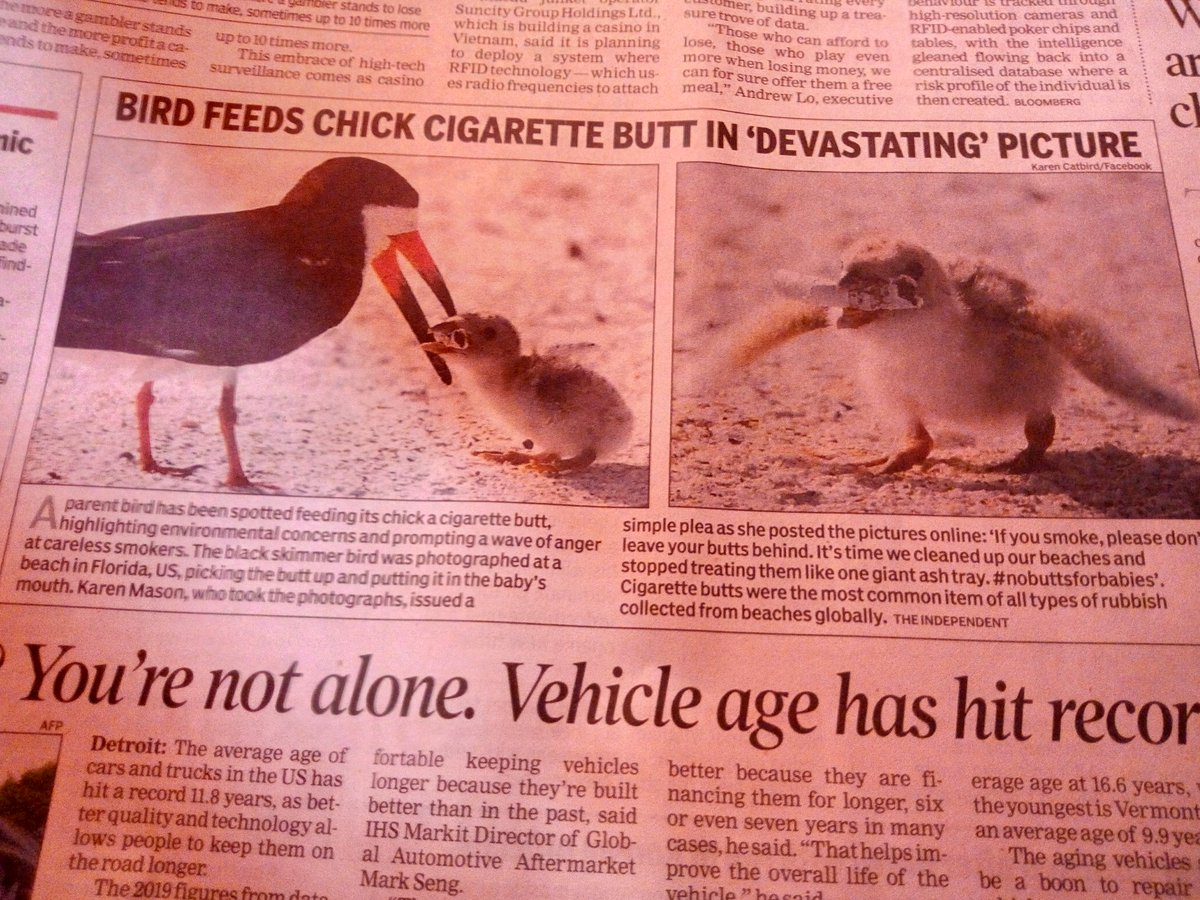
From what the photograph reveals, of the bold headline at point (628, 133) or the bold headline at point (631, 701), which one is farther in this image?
the bold headline at point (628, 133)

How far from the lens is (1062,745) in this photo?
533mm

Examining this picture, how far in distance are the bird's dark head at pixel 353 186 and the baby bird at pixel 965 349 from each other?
11.0 inches

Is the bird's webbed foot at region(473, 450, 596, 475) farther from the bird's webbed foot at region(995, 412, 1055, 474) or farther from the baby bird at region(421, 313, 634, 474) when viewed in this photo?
the bird's webbed foot at region(995, 412, 1055, 474)

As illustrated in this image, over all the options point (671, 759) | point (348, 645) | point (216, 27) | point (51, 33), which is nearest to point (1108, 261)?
point (671, 759)

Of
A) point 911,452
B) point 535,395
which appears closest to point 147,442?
point 535,395

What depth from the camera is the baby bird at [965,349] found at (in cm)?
61

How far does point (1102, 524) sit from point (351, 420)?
1.60 ft

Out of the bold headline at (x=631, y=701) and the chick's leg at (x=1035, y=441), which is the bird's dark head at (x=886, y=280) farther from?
the bold headline at (x=631, y=701)

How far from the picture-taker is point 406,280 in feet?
2.11

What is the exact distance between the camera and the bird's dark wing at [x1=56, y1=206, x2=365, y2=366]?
620mm

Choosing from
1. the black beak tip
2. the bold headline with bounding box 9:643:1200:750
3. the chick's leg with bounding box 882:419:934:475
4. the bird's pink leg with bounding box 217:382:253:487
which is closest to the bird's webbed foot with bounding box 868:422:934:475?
the chick's leg with bounding box 882:419:934:475

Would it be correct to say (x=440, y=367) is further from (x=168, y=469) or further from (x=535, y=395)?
(x=168, y=469)

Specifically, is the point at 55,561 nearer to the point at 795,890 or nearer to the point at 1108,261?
the point at 795,890

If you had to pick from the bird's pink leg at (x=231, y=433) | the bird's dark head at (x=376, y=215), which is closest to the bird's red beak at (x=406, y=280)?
the bird's dark head at (x=376, y=215)
